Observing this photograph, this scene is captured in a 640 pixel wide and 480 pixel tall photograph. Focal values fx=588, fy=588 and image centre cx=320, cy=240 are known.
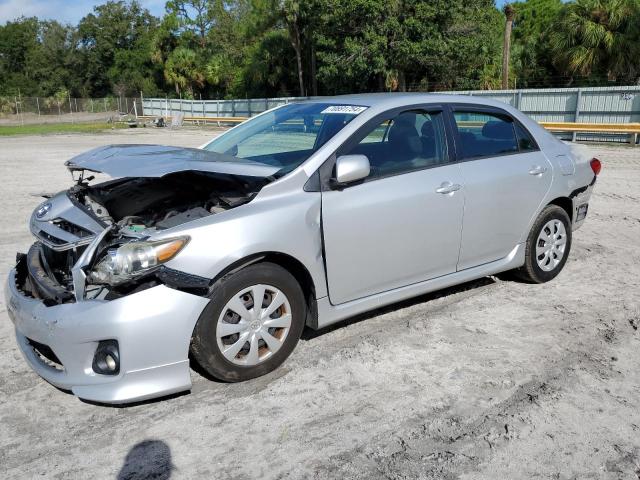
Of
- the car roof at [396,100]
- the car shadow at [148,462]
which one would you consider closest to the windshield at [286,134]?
the car roof at [396,100]

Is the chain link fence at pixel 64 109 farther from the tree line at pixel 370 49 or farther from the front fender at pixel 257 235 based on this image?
the front fender at pixel 257 235

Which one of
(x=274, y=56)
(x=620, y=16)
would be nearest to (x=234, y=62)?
(x=274, y=56)

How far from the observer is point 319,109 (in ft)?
14.8

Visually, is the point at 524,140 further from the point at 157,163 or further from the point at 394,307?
the point at 157,163

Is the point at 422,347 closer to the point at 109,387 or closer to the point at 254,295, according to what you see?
the point at 254,295

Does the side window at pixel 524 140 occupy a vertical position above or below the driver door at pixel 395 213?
above

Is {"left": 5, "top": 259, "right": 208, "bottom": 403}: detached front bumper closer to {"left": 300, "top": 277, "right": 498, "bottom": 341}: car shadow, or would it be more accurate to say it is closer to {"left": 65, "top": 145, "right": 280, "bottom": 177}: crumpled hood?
{"left": 65, "top": 145, "right": 280, "bottom": 177}: crumpled hood

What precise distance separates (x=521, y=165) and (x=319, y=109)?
1.77 metres

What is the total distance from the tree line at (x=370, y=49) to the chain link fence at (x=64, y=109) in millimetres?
5356

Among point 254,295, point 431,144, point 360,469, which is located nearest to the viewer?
point 360,469

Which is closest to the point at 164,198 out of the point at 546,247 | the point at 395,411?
the point at 395,411

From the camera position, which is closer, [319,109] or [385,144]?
[385,144]

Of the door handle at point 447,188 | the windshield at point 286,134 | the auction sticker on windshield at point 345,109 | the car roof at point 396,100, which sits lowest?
the door handle at point 447,188

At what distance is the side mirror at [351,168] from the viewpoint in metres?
3.61
